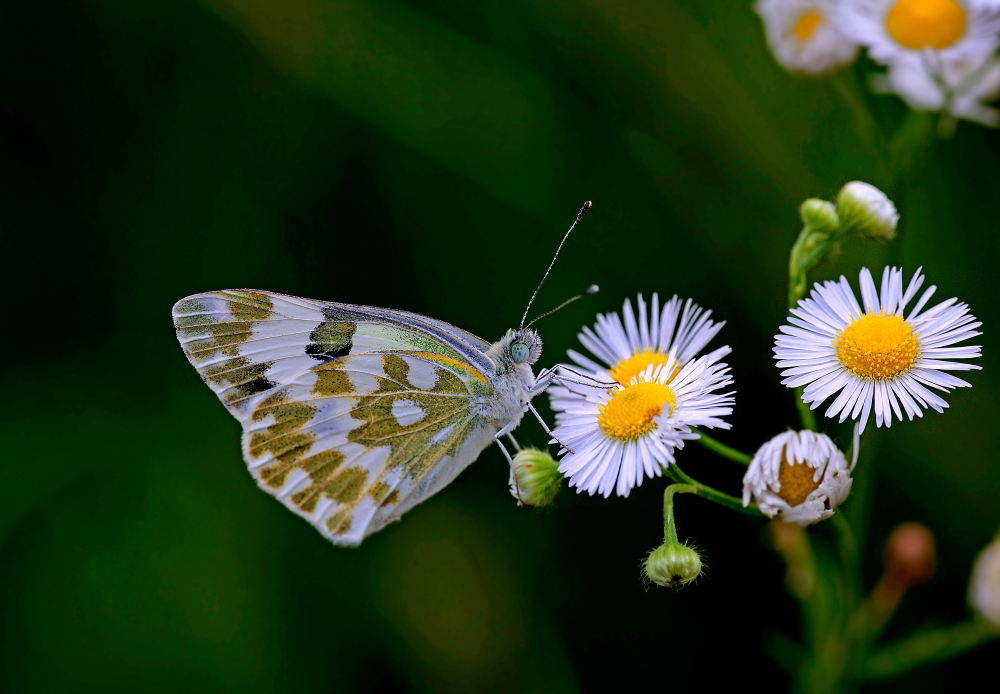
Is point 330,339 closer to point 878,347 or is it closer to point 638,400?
point 638,400

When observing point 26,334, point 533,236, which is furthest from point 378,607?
point 26,334

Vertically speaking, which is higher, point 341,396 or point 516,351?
point 516,351

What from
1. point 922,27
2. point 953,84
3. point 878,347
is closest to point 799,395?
point 878,347

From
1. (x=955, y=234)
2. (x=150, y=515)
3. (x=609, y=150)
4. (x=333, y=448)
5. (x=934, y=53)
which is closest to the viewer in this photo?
(x=934, y=53)

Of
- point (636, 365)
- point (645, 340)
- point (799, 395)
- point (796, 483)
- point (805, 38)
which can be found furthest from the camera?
point (805, 38)

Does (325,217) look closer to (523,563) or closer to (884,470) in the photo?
(523,563)

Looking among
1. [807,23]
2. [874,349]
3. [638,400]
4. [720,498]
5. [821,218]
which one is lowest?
[720,498]
